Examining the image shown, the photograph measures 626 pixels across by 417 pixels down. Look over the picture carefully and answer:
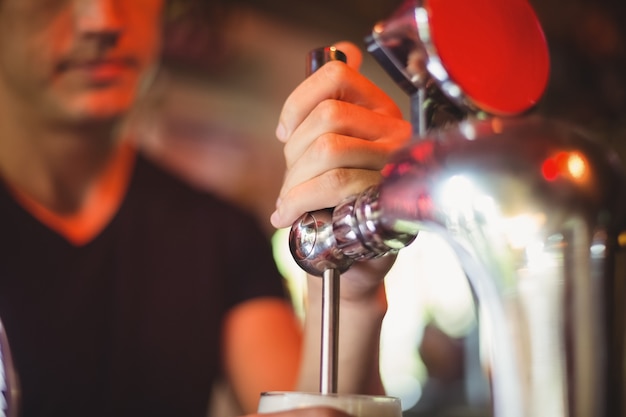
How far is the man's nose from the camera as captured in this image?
0.93m

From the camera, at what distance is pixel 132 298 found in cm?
94

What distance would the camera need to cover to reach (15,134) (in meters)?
0.95

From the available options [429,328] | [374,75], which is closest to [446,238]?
[374,75]

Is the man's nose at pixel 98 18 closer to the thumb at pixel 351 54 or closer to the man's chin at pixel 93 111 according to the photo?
the man's chin at pixel 93 111

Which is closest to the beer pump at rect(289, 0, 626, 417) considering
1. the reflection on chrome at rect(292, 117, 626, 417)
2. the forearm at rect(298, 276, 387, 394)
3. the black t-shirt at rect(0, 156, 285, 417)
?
the reflection on chrome at rect(292, 117, 626, 417)

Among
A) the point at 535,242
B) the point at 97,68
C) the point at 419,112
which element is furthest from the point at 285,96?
the point at 535,242

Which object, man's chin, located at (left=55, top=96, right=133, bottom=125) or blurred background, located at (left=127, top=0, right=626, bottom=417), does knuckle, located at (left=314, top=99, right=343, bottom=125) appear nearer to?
blurred background, located at (left=127, top=0, right=626, bottom=417)

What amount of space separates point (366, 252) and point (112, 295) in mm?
686

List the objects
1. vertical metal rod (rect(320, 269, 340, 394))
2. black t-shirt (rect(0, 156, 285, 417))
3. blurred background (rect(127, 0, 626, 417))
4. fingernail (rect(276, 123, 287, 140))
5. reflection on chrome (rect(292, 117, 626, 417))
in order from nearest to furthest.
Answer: reflection on chrome (rect(292, 117, 626, 417)), vertical metal rod (rect(320, 269, 340, 394)), fingernail (rect(276, 123, 287, 140)), black t-shirt (rect(0, 156, 285, 417)), blurred background (rect(127, 0, 626, 417))

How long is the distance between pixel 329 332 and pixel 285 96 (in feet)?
4.21

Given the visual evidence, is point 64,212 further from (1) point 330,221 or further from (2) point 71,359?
(1) point 330,221

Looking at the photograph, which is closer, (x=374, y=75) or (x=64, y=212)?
(x=64, y=212)

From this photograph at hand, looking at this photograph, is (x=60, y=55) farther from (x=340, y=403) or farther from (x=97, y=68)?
(x=340, y=403)

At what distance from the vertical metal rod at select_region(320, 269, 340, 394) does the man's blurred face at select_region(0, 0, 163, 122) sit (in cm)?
71
